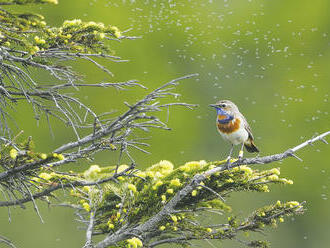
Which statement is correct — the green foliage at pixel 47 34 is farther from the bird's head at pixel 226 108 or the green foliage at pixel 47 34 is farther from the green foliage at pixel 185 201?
the bird's head at pixel 226 108

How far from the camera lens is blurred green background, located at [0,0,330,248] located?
1543 cm

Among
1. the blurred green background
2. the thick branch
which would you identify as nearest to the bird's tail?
the thick branch

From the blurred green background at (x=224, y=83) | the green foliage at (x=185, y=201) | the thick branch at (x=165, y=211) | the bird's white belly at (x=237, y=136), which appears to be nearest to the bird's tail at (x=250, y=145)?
the bird's white belly at (x=237, y=136)

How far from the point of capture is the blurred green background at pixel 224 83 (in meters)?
15.4

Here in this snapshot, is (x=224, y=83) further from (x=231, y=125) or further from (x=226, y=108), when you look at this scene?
(x=231, y=125)

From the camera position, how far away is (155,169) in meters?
4.80

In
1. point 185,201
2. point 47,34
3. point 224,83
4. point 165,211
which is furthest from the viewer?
point 224,83

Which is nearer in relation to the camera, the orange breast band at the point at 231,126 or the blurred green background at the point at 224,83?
the orange breast band at the point at 231,126

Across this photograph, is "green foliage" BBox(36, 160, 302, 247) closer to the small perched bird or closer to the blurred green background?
the small perched bird

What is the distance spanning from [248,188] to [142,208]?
744mm

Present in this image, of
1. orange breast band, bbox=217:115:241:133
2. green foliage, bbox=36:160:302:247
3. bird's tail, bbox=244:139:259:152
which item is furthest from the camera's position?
bird's tail, bbox=244:139:259:152

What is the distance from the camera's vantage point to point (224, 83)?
664 inches

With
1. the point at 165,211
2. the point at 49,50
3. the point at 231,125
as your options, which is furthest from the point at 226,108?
A: the point at 49,50

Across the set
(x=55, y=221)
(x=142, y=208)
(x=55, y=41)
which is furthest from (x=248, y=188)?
(x=55, y=221)
